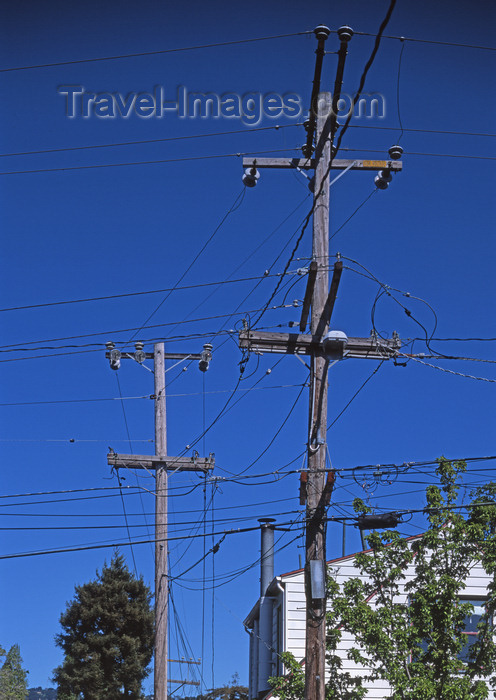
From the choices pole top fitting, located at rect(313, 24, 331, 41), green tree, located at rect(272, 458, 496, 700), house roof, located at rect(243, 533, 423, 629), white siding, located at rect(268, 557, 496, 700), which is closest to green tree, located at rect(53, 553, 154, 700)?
house roof, located at rect(243, 533, 423, 629)

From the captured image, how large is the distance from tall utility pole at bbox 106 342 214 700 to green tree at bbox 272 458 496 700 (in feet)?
13.6

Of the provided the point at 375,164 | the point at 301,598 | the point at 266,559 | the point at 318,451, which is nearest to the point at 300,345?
the point at 318,451

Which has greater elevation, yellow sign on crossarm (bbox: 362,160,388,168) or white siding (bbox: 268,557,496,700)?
yellow sign on crossarm (bbox: 362,160,388,168)

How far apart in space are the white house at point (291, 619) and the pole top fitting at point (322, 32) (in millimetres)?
11177

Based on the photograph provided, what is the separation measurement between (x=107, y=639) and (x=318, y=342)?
2573 cm

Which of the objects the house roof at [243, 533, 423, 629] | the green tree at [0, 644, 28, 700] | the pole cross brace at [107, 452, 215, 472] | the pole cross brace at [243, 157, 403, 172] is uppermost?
the pole cross brace at [243, 157, 403, 172]

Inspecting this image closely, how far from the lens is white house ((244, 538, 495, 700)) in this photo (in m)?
21.8

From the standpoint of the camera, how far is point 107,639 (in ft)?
119

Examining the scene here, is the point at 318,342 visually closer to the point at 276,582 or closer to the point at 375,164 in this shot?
the point at 375,164

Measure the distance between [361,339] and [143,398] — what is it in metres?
9.48

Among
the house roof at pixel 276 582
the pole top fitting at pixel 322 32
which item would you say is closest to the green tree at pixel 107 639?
the house roof at pixel 276 582

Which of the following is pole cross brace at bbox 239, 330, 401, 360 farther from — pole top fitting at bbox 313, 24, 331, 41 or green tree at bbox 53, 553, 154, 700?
green tree at bbox 53, 553, 154, 700

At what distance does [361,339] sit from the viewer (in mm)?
14930

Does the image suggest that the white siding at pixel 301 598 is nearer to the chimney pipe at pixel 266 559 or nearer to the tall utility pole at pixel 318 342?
the chimney pipe at pixel 266 559
